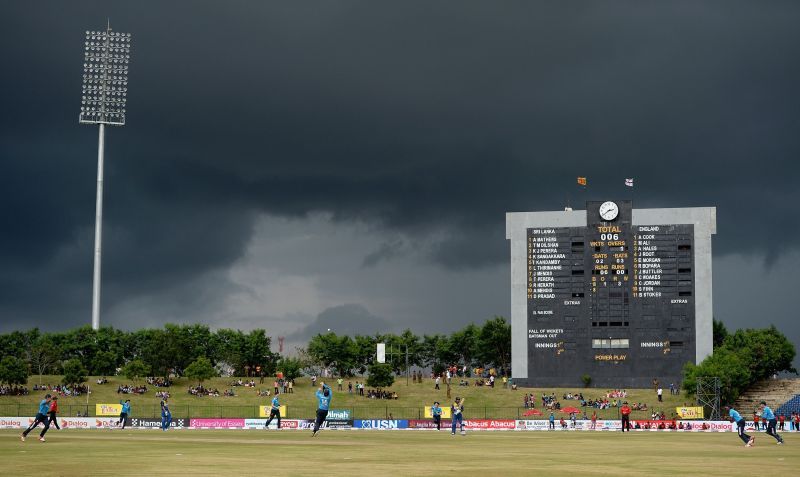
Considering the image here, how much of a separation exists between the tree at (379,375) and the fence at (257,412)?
15401mm

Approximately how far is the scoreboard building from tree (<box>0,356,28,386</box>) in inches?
2364

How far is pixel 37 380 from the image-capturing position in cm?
12825

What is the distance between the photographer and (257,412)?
10175cm

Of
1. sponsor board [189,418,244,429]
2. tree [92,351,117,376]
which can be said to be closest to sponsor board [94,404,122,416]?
sponsor board [189,418,244,429]

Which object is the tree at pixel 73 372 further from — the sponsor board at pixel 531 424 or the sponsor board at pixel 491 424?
the sponsor board at pixel 531 424

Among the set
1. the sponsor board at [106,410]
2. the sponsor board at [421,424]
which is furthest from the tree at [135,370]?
the sponsor board at [421,424]

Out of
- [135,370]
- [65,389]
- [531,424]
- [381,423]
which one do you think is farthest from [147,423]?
[135,370]

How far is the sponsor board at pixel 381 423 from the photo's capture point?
86.7 m

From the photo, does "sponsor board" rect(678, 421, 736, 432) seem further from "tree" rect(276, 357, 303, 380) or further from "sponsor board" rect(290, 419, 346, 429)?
"tree" rect(276, 357, 303, 380)

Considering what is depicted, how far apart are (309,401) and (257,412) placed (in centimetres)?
1306

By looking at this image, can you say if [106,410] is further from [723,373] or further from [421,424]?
[723,373]

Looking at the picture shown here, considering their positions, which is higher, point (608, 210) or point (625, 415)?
point (608, 210)

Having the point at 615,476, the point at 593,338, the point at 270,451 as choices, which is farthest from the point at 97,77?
the point at 615,476

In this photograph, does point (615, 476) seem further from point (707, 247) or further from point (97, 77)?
point (97, 77)
